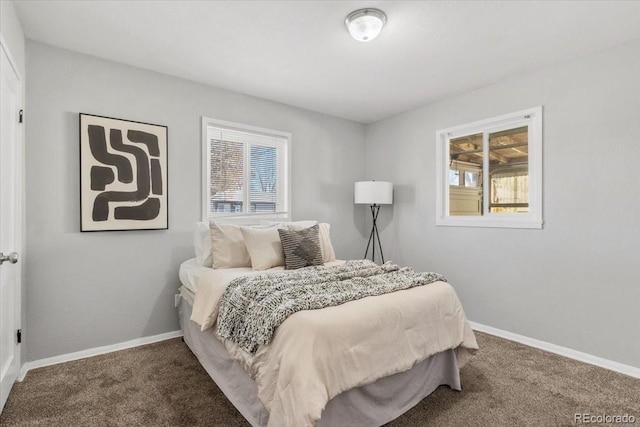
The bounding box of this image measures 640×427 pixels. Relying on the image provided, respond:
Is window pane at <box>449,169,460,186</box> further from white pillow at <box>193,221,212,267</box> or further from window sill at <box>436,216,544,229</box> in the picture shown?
white pillow at <box>193,221,212,267</box>

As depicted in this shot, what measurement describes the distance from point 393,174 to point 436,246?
1120 mm

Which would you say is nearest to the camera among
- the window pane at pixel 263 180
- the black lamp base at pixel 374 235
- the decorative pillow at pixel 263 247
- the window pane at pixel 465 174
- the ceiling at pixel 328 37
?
the ceiling at pixel 328 37

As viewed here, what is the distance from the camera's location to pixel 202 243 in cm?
302

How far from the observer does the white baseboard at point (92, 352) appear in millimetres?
2533

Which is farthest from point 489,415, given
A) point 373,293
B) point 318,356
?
point 318,356

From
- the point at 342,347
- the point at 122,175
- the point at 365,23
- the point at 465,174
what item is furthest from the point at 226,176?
the point at 465,174

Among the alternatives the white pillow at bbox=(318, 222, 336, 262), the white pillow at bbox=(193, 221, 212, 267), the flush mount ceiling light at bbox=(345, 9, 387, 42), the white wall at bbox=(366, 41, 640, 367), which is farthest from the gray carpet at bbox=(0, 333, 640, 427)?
the flush mount ceiling light at bbox=(345, 9, 387, 42)

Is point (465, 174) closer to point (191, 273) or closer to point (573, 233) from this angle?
point (573, 233)

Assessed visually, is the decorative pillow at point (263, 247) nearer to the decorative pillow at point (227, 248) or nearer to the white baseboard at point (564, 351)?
the decorative pillow at point (227, 248)

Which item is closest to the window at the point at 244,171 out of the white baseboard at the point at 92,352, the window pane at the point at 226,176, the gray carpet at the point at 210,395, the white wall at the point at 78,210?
the window pane at the point at 226,176

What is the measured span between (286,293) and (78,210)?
6.66ft

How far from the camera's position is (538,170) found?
3088 millimetres

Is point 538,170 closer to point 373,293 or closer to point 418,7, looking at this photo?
point 418,7

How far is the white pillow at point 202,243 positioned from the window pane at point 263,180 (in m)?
0.79
